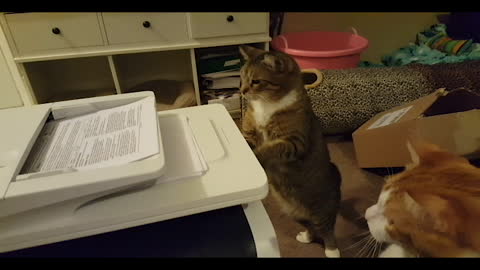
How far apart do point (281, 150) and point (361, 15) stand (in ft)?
0.93

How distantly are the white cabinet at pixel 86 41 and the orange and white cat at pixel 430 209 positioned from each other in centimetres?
49

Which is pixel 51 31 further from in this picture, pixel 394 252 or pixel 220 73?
pixel 394 252

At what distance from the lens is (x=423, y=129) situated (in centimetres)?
42

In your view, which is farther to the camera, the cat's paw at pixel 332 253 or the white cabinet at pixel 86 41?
the white cabinet at pixel 86 41

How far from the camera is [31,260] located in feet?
1.07

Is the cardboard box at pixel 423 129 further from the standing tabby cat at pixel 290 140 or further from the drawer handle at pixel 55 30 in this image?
the drawer handle at pixel 55 30

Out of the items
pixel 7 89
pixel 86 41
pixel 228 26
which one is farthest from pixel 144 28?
pixel 7 89

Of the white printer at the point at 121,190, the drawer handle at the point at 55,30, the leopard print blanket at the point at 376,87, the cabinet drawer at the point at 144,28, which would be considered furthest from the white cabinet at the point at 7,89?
the leopard print blanket at the point at 376,87

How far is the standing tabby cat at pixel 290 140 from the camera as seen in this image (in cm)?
51

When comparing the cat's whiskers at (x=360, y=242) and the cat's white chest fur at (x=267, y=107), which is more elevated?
the cat's white chest fur at (x=267, y=107)

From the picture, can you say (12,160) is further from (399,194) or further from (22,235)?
(399,194)

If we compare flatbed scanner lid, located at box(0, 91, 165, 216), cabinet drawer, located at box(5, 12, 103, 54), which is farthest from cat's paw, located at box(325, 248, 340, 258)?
cabinet drawer, located at box(5, 12, 103, 54)

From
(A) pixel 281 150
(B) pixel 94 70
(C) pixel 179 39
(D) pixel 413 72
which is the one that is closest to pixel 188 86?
(C) pixel 179 39

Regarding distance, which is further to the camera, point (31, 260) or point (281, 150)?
point (281, 150)
